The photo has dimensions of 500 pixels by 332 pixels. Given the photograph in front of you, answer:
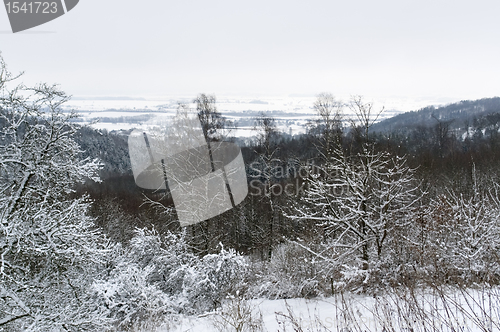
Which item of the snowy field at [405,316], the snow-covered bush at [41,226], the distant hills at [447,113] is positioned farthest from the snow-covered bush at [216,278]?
the distant hills at [447,113]

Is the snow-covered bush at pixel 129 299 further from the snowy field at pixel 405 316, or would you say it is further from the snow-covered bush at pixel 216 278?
the snowy field at pixel 405 316

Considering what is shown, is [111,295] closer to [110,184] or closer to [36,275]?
[36,275]

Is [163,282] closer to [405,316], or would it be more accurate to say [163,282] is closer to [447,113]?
[405,316]

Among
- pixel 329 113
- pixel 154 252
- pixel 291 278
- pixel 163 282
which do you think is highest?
pixel 329 113

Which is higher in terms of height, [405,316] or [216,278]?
[405,316]

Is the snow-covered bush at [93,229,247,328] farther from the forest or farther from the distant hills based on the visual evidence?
the distant hills

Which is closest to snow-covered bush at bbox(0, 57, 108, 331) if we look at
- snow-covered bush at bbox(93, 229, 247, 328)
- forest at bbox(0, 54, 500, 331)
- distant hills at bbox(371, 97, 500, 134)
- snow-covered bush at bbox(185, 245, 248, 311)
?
forest at bbox(0, 54, 500, 331)

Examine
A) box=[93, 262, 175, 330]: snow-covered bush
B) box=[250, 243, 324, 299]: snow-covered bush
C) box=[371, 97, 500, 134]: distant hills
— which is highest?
box=[93, 262, 175, 330]: snow-covered bush

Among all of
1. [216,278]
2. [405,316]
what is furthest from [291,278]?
[405,316]

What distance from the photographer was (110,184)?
41.6 meters

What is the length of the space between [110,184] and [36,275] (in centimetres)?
3754

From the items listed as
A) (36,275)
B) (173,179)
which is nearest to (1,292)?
(36,275)

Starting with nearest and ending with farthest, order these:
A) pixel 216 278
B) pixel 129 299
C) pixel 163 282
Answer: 1. pixel 129 299
2. pixel 216 278
3. pixel 163 282

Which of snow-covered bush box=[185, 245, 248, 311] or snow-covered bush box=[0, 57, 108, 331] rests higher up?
snow-covered bush box=[0, 57, 108, 331]
